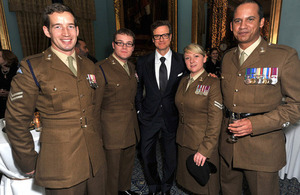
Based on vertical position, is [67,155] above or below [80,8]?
below

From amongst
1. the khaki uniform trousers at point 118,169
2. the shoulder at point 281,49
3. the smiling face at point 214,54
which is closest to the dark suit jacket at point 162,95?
the khaki uniform trousers at point 118,169

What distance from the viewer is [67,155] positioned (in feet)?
4.47

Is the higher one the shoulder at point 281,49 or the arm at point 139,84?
the shoulder at point 281,49

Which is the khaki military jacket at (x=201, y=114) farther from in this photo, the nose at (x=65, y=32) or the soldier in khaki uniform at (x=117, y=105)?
the nose at (x=65, y=32)

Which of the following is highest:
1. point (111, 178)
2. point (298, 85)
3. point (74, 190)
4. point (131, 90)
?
point (298, 85)

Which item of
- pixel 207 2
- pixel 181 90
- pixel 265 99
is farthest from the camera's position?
pixel 207 2

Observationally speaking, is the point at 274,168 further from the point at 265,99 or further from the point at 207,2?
the point at 207,2

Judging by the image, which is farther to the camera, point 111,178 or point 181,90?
point 111,178

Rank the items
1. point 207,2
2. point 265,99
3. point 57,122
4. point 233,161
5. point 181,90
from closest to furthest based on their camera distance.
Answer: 1. point 57,122
2. point 265,99
3. point 233,161
4. point 181,90
5. point 207,2

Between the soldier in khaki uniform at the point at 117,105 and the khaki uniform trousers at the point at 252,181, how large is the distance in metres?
1.01

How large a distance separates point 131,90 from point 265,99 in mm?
1278

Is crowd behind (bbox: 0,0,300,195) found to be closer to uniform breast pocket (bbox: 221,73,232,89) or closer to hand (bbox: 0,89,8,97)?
uniform breast pocket (bbox: 221,73,232,89)

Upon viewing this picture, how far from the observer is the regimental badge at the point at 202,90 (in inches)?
69.6

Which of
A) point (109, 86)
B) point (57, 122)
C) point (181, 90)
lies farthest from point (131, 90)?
point (57, 122)
